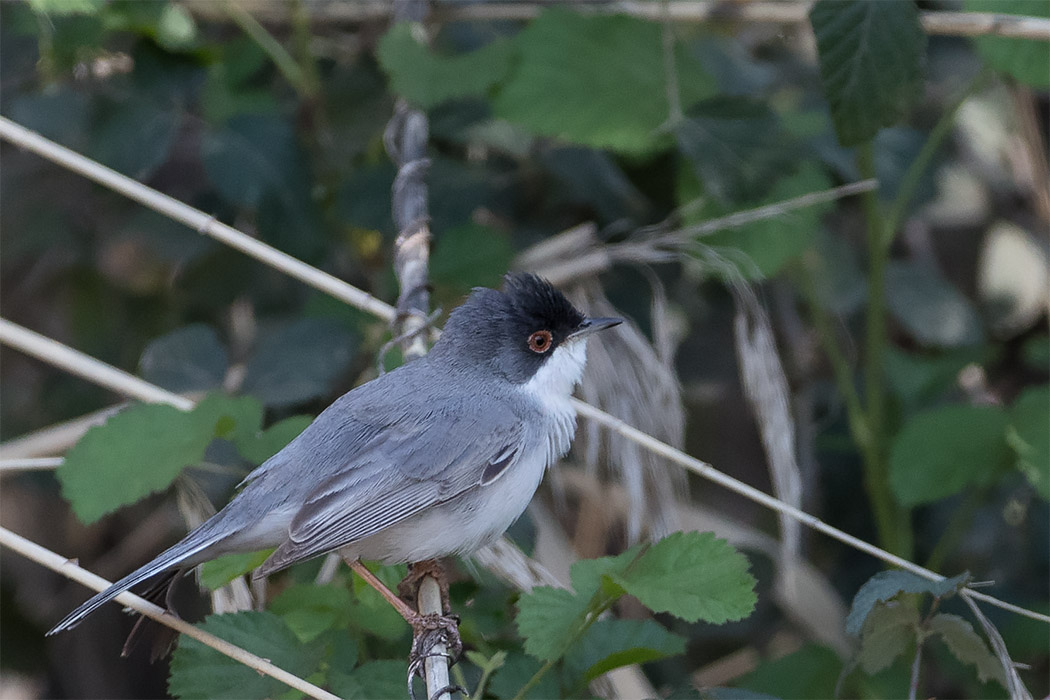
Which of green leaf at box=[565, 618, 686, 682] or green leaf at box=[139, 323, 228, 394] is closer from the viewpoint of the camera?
green leaf at box=[565, 618, 686, 682]

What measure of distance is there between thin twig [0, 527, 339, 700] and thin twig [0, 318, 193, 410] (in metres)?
0.51

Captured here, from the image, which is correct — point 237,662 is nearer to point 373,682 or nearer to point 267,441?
point 373,682

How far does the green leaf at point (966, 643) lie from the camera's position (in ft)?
6.16

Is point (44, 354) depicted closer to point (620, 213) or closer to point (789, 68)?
point (620, 213)

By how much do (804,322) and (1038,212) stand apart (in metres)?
1.01

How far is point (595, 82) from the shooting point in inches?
117

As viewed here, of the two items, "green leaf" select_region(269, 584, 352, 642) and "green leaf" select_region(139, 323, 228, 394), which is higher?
"green leaf" select_region(139, 323, 228, 394)

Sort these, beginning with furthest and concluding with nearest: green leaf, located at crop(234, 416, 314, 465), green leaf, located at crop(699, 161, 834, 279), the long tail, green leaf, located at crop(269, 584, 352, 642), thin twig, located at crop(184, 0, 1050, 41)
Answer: green leaf, located at crop(699, 161, 834, 279)
thin twig, located at crop(184, 0, 1050, 41)
green leaf, located at crop(234, 416, 314, 465)
green leaf, located at crop(269, 584, 352, 642)
the long tail

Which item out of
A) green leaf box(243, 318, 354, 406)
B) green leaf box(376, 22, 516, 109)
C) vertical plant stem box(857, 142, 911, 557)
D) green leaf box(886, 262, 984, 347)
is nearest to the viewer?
green leaf box(243, 318, 354, 406)

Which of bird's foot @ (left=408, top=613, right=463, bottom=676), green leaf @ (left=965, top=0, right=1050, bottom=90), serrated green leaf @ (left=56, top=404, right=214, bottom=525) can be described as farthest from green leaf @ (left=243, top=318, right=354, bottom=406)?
green leaf @ (left=965, top=0, right=1050, bottom=90)

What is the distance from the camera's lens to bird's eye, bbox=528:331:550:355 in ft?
8.18

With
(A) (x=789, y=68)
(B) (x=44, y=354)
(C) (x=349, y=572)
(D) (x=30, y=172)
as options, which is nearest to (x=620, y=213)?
(A) (x=789, y=68)

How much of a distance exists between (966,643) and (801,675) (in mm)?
967

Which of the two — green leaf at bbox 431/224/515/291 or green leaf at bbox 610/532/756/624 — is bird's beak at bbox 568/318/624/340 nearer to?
green leaf at bbox 431/224/515/291
